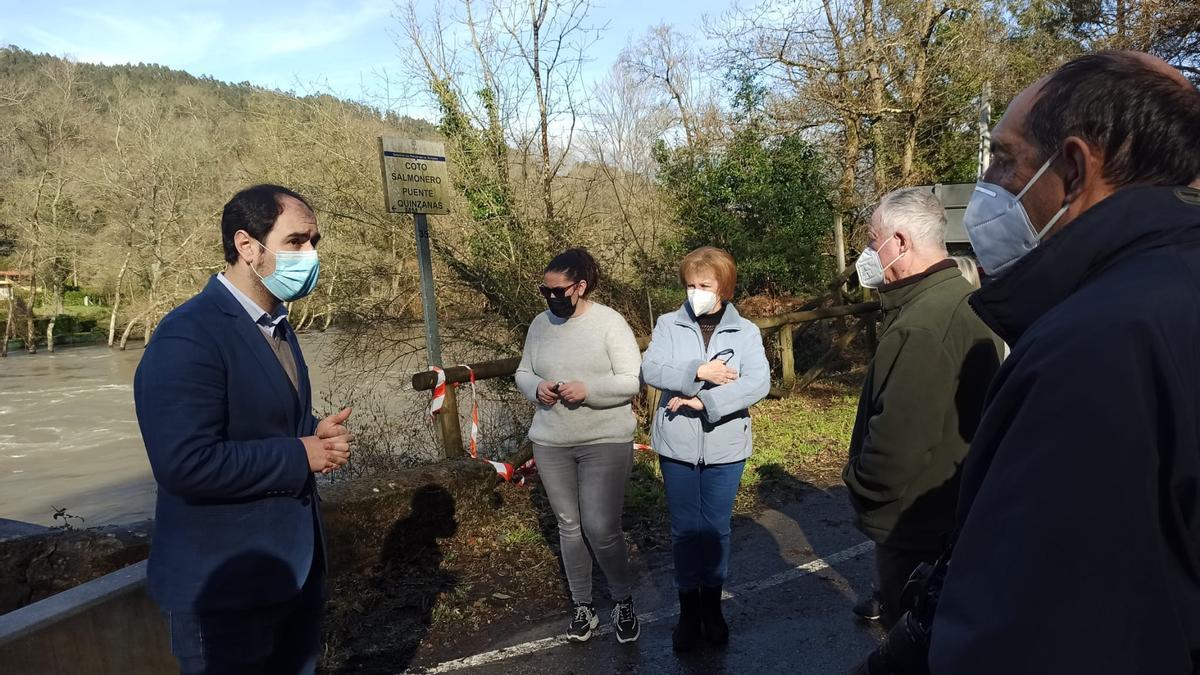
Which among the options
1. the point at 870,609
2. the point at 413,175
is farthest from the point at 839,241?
the point at 870,609

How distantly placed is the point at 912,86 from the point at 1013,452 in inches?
556

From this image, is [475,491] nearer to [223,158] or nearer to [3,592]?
[3,592]

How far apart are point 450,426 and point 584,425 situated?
2.07 meters

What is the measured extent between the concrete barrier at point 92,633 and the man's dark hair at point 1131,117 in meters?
3.10

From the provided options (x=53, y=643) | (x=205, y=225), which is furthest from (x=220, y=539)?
(x=205, y=225)

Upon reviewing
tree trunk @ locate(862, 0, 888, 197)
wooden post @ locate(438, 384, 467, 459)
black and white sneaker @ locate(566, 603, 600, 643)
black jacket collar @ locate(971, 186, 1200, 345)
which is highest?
tree trunk @ locate(862, 0, 888, 197)

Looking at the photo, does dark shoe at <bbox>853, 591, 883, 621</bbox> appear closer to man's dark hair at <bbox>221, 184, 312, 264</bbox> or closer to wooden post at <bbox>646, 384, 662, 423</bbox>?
man's dark hair at <bbox>221, 184, 312, 264</bbox>

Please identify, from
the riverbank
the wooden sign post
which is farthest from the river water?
the riverbank

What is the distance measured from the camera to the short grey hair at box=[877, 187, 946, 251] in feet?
8.51

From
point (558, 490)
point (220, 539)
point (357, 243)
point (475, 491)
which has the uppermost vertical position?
point (357, 243)

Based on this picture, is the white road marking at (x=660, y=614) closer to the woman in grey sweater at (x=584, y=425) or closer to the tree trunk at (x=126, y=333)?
the woman in grey sweater at (x=584, y=425)

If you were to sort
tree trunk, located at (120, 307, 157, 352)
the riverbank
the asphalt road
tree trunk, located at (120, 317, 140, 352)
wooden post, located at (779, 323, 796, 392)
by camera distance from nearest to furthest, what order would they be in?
the asphalt road
the riverbank
wooden post, located at (779, 323, 796, 392)
tree trunk, located at (120, 307, 157, 352)
tree trunk, located at (120, 317, 140, 352)

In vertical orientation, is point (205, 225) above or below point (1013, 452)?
above

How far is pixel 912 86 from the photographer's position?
13.2 metres
